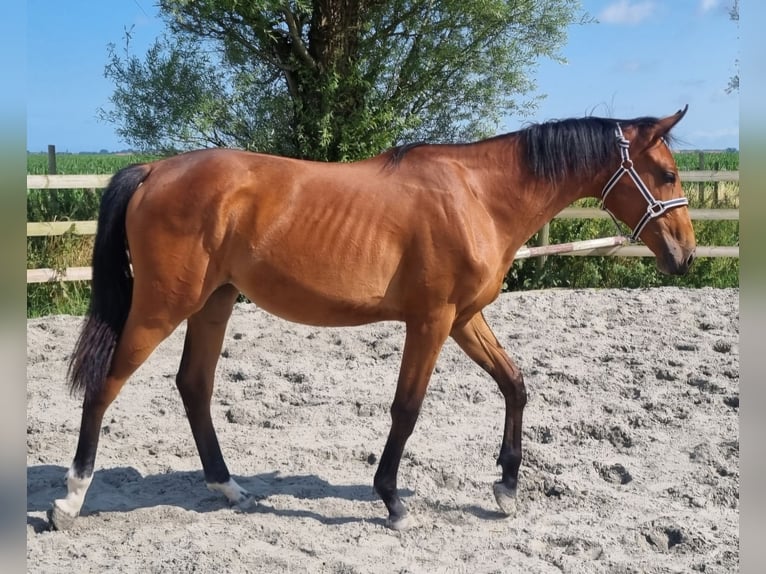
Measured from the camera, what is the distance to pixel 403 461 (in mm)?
4148

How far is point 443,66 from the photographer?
9000 millimetres

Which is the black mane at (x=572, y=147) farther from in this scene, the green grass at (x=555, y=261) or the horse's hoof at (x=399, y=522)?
the green grass at (x=555, y=261)

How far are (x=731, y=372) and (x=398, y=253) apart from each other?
3627 millimetres

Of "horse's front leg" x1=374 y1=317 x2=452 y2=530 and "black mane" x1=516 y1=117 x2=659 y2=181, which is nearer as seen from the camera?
"horse's front leg" x1=374 y1=317 x2=452 y2=530

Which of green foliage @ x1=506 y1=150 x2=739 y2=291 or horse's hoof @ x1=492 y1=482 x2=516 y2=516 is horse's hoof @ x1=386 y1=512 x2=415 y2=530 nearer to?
horse's hoof @ x1=492 y1=482 x2=516 y2=516

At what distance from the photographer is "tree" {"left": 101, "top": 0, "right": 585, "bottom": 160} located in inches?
327

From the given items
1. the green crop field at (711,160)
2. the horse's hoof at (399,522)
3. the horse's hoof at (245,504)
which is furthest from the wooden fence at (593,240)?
the green crop field at (711,160)

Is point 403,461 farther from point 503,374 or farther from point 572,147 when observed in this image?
point 572,147

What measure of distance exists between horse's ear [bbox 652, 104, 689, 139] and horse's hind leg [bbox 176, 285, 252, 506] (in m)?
2.21

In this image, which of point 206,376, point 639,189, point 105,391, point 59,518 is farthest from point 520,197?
point 59,518

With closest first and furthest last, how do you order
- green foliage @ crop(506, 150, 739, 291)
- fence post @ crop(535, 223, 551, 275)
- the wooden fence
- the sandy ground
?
the sandy ground
the wooden fence
fence post @ crop(535, 223, 551, 275)
green foliage @ crop(506, 150, 739, 291)

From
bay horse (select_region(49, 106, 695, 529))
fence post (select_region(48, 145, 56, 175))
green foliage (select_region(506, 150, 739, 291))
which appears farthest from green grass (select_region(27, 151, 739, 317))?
bay horse (select_region(49, 106, 695, 529))
